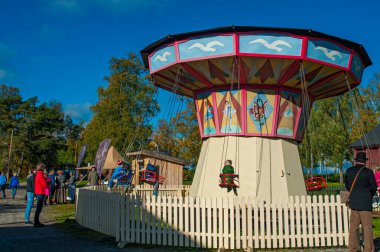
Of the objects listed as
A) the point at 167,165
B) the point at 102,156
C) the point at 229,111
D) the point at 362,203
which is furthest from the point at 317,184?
the point at 167,165

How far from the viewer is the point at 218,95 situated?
12820mm

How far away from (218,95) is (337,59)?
12.1ft

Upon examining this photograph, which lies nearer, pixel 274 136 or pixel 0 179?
pixel 274 136

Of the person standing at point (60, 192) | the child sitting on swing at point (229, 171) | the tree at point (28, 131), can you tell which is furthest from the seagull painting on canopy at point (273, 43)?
the tree at point (28, 131)

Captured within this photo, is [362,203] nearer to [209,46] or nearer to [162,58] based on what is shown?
[209,46]

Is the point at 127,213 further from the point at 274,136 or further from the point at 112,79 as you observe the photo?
the point at 112,79

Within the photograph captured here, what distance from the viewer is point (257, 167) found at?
1191cm

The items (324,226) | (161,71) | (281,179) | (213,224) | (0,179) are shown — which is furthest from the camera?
(0,179)

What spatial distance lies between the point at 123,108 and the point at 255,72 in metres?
26.8

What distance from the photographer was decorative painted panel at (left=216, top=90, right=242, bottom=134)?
12302 millimetres

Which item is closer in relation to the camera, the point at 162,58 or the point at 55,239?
the point at 55,239

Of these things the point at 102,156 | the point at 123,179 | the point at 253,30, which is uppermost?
the point at 253,30

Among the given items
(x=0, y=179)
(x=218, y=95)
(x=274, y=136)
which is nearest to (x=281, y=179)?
(x=274, y=136)

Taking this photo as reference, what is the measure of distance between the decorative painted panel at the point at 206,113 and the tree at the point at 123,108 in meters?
22.4
